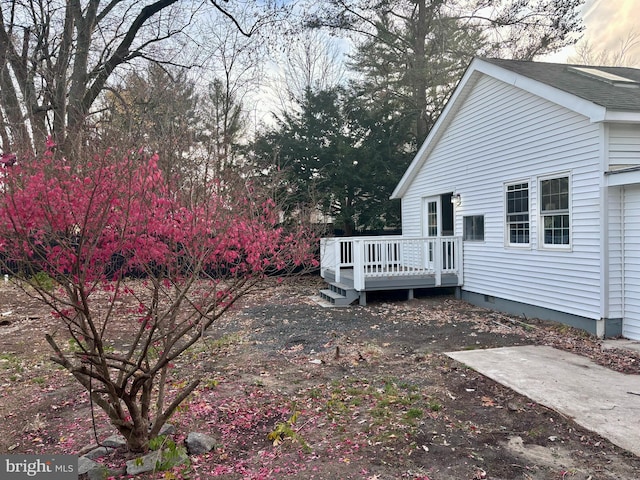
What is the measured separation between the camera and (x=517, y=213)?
7.95 metres

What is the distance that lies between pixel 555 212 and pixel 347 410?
5.38 meters

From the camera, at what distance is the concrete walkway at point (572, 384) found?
3381mm

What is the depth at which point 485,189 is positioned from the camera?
8.94 meters

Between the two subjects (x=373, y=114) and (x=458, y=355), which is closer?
(x=458, y=355)

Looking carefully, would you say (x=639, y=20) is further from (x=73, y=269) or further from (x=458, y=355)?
(x=73, y=269)

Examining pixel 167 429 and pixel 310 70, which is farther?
pixel 310 70

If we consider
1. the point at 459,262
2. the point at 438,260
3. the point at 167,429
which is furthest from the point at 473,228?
the point at 167,429

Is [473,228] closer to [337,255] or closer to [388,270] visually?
[388,270]

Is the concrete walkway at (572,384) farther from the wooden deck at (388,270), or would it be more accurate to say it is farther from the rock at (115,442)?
the wooden deck at (388,270)

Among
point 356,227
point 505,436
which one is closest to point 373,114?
point 356,227

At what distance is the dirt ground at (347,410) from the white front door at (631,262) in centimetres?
63

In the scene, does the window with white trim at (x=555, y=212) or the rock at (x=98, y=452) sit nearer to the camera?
the rock at (x=98, y=452)

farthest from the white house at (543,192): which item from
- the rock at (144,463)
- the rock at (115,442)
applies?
the rock at (115,442)

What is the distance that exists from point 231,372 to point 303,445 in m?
2.11
